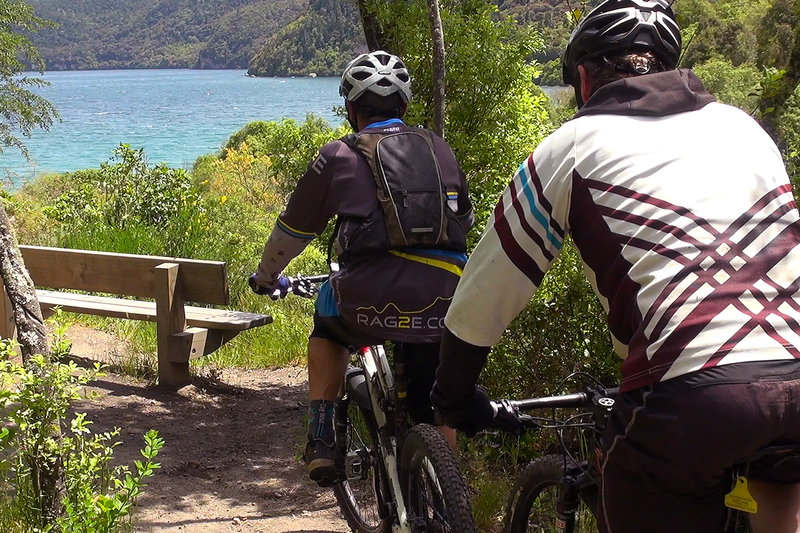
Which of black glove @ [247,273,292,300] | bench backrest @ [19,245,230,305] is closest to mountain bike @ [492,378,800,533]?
black glove @ [247,273,292,300]

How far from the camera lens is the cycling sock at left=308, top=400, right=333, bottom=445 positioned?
399 centimetres

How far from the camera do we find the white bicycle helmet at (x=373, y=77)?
3.83 meters

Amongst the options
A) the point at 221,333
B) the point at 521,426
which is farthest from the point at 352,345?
the point at 221,333

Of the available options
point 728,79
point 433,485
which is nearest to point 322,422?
point 433,485

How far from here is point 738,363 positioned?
181cm

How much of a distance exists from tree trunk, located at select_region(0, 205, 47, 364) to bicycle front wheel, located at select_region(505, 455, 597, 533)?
6.52 ft

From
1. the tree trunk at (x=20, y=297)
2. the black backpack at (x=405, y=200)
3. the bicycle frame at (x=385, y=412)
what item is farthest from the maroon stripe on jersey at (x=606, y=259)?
the tree trunk at (x=20, y=297)

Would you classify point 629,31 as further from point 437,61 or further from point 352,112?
point 437,61

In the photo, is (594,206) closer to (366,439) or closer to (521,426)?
(521,426)

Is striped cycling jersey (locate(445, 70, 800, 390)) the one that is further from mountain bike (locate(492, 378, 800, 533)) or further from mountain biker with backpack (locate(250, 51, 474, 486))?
mountain biker with backpack (locate(250, 51, 474, 486))

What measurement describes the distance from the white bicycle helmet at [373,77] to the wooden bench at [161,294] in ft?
10.3

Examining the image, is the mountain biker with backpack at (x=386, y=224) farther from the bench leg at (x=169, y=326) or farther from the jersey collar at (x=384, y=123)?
the bench leg at (x=169, y=326)

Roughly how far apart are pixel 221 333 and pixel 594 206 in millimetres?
5455

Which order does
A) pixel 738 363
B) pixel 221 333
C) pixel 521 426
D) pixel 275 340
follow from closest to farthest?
pixel 738 363 → pixel 521 426 → pixel 221 333 → pixel 275 340
